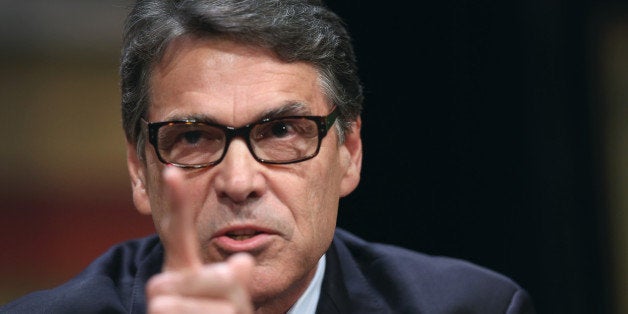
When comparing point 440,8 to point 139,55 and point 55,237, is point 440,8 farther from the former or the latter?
point 55,237

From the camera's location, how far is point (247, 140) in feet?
6.07

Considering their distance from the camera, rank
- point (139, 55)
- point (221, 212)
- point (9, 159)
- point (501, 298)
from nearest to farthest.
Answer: point (221, 212)
point (139, 55)
point (501, 298)
point (9, 159)

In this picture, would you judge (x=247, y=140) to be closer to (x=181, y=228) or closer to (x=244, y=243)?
(x=244, y=243)

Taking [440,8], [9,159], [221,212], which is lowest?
[9,159]

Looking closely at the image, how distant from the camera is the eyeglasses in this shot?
1.86 metres

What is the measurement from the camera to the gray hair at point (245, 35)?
6.26ft

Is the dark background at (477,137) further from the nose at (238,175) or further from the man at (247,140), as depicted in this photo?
the nose at (238,175)

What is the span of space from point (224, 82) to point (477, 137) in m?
1.23

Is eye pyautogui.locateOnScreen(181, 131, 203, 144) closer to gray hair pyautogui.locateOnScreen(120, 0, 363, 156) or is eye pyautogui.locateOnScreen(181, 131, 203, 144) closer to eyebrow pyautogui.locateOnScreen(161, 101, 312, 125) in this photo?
eyebrow pyautogui.locateOnScreen(161, 101, 312, 125)

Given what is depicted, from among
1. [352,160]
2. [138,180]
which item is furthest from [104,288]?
[352,160]

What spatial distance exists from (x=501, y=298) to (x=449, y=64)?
0.88m

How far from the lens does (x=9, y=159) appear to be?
138 inches

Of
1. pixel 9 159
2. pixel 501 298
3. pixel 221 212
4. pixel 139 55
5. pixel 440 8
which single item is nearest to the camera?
pixel 221 212

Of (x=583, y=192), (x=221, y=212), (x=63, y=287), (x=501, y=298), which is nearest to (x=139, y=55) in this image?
(x=221, y=212)
